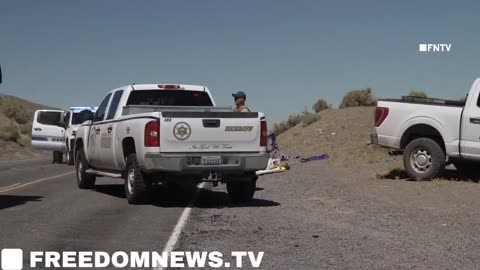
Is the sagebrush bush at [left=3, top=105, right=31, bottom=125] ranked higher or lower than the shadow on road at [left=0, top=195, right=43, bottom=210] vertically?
lower

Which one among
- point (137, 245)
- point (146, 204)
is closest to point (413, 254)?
point (137, 245)

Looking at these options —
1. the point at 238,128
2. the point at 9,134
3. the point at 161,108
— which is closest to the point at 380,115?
the point at 238,128

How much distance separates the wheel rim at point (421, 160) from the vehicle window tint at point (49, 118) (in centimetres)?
1755

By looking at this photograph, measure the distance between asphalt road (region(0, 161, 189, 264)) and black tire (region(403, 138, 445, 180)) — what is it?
5.63 metres

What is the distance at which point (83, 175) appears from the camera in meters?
15.4

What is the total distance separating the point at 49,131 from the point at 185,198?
16.4 meters

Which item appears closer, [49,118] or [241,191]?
[241,191]

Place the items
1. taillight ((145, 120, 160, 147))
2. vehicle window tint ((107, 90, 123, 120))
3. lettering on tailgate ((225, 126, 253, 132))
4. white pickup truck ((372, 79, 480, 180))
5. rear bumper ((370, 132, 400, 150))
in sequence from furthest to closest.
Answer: rear bumper ((370, 132, 400, 150)) < white pickup truck ((372, 79, 480, 180)) < vehicle window tint ((107, 90, 123, 120)) < lettering on tailgate ((225, 126, 253, 132)) < taillight ((145, 120, 160, 147))

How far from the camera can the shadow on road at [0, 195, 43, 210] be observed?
12.4 metres

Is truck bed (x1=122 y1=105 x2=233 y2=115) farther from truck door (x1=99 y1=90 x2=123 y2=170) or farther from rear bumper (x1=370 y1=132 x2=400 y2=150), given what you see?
rear bumper (x1=370 y1=132 x2=400 y2=150)

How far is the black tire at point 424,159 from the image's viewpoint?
1527 centimetres

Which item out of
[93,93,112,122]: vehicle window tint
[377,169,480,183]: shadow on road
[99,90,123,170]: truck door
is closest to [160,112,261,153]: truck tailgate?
[99,90,123,170]: truck door

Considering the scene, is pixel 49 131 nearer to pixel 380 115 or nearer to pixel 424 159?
pixel 380 115

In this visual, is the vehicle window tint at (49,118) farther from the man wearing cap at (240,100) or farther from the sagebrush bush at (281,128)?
the sagebrush bush at (281,128)
